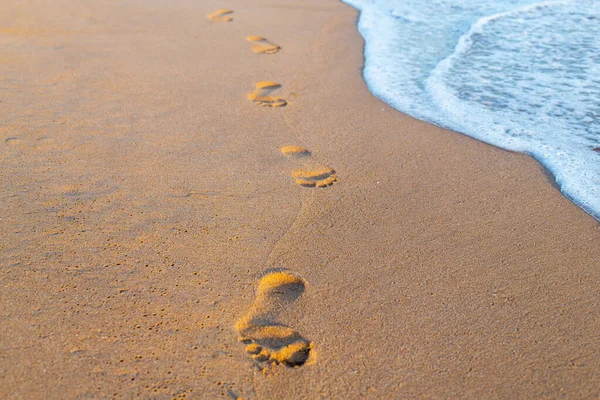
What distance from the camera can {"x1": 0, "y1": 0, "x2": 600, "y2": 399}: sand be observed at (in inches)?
67.2

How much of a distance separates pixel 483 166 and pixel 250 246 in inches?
56.0

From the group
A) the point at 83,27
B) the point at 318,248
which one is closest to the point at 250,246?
the point at 318,248

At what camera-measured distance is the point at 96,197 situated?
2477mm

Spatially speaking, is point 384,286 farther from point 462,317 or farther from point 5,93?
point 5,93

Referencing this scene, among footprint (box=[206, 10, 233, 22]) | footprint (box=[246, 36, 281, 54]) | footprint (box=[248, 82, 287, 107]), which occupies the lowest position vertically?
footprint (box=[248, 82, 287, 107])

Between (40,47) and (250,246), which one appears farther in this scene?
(40,47)

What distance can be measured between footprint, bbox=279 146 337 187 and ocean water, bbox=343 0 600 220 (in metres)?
0.98

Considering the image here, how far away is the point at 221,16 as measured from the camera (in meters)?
5.45

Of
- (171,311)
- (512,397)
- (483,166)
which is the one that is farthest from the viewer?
(483,166)

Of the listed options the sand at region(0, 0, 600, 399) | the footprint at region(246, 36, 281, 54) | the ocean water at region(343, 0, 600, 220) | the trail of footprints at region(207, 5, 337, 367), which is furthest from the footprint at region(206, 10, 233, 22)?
the trail of footprints at region(207, 5, 337, 367)

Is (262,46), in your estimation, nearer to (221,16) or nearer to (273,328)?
(221,16)

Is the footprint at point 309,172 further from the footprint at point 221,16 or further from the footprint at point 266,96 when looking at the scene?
the footprint at point 221,16

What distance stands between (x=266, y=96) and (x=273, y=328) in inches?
86.2

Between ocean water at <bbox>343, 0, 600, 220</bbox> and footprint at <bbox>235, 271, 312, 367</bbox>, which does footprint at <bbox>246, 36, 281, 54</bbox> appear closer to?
ocean water at <bbox>343, 0, 600, 220</bbox>
